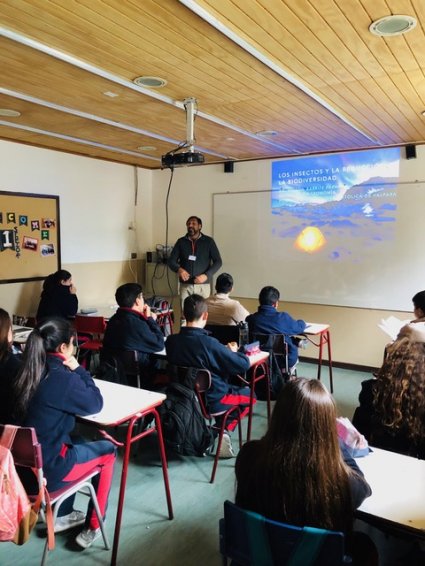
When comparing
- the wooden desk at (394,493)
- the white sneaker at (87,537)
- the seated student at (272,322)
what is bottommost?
the white sneaker at (87,537)

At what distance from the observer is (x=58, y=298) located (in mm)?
4883

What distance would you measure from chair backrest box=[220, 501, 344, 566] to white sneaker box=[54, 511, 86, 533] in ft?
4.73

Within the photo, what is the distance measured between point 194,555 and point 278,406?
130 centimetres

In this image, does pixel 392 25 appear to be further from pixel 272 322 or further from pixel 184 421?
pixel 184 421

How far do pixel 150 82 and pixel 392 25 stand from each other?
61.9 inches

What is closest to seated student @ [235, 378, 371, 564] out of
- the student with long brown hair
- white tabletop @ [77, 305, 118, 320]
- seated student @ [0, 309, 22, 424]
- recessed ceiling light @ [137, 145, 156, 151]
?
the student with long brown hair

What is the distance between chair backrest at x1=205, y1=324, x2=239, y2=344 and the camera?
147 inches

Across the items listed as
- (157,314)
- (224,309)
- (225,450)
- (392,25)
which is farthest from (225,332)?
(392,25)

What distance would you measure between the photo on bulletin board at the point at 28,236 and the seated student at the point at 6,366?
2742 mm

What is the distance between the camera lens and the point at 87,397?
2039 mm

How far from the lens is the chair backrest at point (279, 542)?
117 centimetres

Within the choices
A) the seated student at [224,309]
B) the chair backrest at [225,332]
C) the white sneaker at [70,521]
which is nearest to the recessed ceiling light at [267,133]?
the seated student at [224,309]

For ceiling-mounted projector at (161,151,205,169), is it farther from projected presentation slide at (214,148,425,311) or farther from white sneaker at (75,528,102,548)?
white sneaker at (75,528,102,548)

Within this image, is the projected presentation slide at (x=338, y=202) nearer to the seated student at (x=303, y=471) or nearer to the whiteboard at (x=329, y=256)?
the whiteboard at (x=329, y=256)
